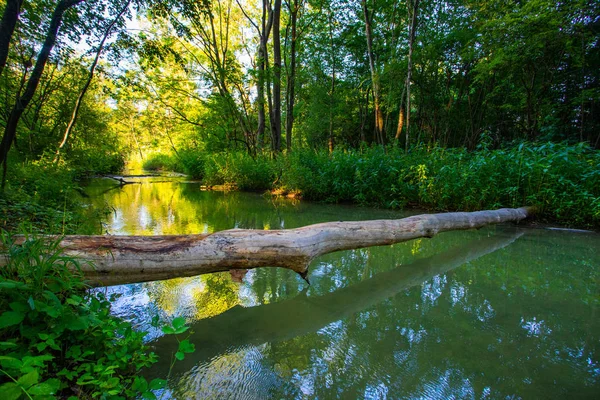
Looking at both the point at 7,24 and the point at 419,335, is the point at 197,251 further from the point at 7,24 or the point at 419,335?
the point at 7,24

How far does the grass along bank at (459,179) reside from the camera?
4.83 meters

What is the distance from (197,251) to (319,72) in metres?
18.2

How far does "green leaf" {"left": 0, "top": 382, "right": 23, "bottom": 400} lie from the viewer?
2.58 ft

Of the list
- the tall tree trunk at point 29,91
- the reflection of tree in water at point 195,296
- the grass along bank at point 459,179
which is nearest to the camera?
the reflection of tree in water at point 195,296

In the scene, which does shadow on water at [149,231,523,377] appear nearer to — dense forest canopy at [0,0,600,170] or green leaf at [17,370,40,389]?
green leaf at [17,370,40,389]

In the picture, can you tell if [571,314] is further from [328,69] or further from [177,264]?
[328,69]

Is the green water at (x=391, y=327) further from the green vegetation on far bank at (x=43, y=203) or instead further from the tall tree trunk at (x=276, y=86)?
the tall tree trunk at (x=276, y=86)

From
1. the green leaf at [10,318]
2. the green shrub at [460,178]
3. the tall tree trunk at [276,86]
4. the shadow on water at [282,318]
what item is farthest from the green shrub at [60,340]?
the tall tree trunk at [276,86]

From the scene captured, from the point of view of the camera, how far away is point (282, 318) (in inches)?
80.3

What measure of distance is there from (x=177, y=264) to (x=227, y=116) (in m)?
11.6

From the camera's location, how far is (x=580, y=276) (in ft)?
9.33

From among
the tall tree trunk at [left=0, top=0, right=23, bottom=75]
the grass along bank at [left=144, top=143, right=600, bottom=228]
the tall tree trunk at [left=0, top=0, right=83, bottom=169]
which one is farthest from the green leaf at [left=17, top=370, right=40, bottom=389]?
the grass along bank at [left=144, top=143, right=600, bottom=228]

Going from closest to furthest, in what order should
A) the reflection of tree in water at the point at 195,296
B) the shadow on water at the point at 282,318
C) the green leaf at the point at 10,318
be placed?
the green leaf at the point at 10,318 → the shadow on water at the point at 282,318 → the reflection of tree in water at the point at 195,296

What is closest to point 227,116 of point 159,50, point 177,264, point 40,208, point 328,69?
point 159,50
